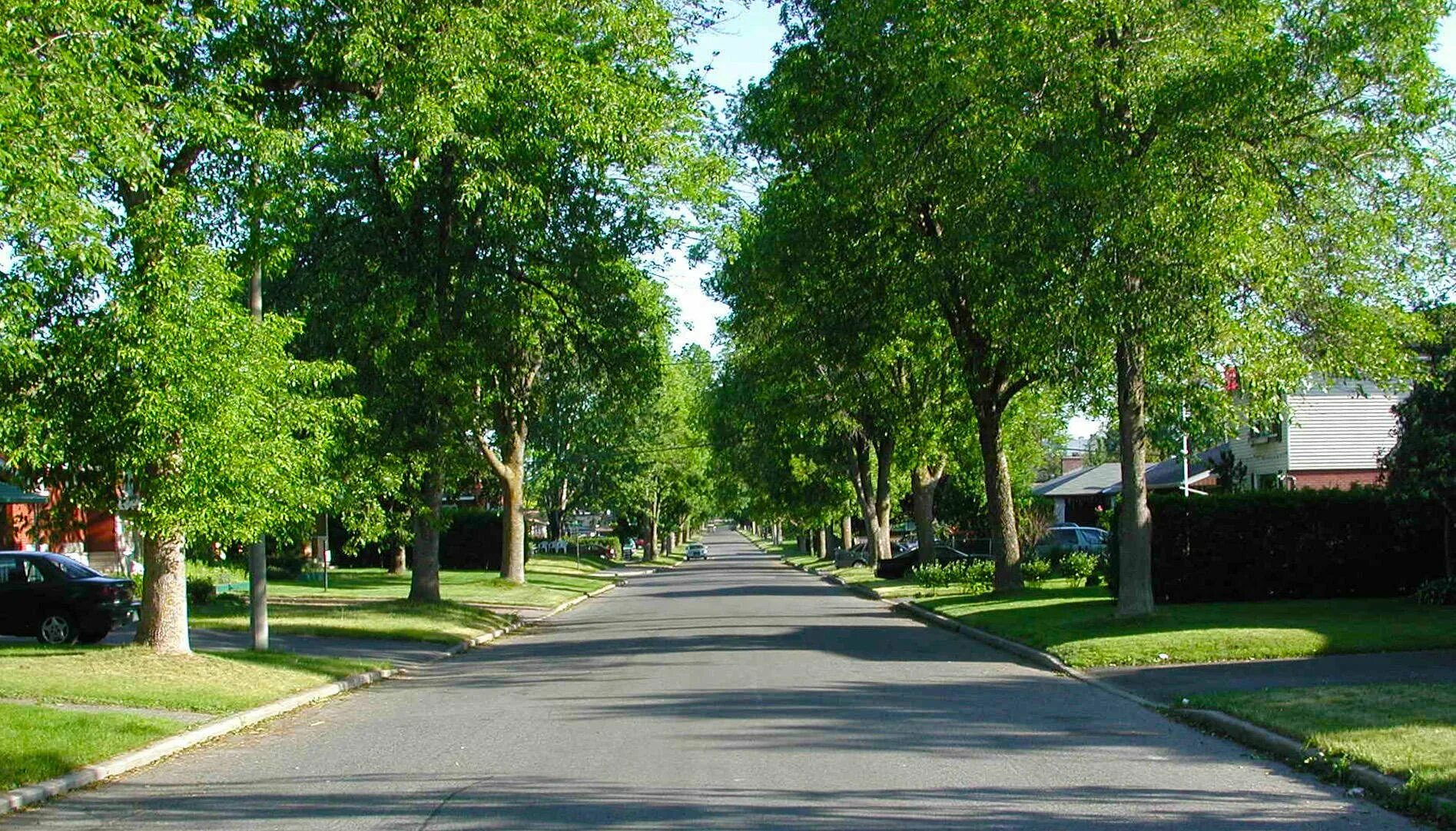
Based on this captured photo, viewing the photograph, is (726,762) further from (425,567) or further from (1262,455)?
(1262,455)

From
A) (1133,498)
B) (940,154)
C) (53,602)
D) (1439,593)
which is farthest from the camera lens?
(1439,593)

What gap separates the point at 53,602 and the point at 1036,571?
22898 millimetres

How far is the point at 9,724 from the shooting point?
12281 millimetres

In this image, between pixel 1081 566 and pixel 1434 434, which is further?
pixel 1081 566

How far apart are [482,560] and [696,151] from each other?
3607 cm

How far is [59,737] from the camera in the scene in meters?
12.0

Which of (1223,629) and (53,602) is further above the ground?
(53,602)

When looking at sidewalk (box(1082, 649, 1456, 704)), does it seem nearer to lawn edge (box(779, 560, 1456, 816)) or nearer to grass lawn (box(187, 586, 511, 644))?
lawn edge (box(779, 560, 1456, 816))

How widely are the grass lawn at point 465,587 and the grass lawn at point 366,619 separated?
153 inches

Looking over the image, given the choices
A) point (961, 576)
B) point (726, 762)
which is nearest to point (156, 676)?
point (726, 762)

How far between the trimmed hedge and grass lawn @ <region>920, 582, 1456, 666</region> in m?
0.76

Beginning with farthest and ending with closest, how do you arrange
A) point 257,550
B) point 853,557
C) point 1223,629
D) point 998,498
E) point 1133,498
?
point 853,557, point 998,498, point 1133,498, point 1223,629, point 257,550

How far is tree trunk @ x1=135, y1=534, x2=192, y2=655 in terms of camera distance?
1748 centimetres

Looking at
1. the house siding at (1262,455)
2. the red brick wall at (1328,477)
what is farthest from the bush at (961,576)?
the red brick wall at (1328,477)
